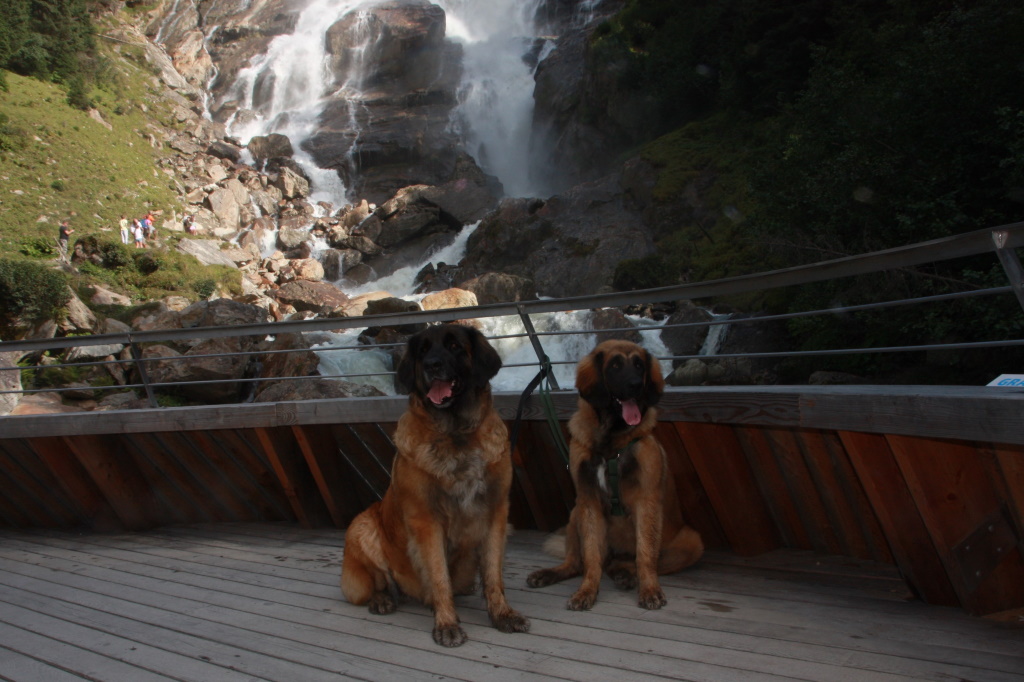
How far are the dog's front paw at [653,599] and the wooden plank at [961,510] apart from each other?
1.21 m

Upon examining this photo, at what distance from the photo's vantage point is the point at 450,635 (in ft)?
10.5

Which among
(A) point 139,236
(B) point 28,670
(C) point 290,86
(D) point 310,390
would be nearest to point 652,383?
(B) point 28,670

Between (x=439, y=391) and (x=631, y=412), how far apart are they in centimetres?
96

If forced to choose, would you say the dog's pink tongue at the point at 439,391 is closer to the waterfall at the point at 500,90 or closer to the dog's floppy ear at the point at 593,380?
the dog's floppy ear at the point at 593,380

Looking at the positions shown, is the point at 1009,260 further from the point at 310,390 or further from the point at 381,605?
the point at 310,390

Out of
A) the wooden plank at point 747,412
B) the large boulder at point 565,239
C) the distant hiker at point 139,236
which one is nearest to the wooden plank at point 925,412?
the wooden plank at point 747,412

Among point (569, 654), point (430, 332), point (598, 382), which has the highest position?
point (430, 332)

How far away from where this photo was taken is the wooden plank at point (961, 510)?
2941mm

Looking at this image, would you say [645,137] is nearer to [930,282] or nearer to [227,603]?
[930,282]

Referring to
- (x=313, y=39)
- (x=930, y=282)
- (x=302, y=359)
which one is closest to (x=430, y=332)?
(x=930, y=282)

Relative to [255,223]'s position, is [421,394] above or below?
below

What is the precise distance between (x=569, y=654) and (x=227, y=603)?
200 centimetres

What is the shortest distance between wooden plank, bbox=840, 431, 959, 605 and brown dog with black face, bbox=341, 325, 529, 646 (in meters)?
1.66

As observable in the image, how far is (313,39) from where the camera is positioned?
190ft
